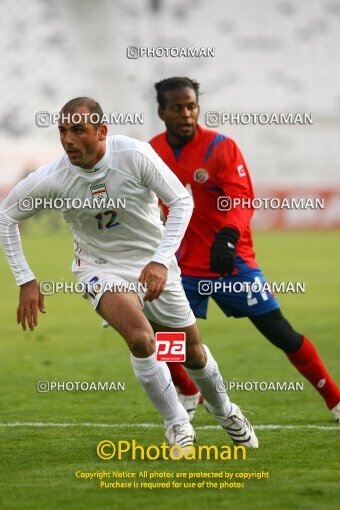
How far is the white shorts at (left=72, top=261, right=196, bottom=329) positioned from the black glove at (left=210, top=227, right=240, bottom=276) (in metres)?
0.63

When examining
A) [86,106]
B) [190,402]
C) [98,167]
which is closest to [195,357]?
[98,167]

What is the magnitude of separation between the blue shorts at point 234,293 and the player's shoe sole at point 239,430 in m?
1.33

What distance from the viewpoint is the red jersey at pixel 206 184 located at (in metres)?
7.69

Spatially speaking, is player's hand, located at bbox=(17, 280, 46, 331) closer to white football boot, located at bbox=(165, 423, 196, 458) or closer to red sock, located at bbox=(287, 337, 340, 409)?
white football boot, located at bbox=(165, 423, 196, 458)

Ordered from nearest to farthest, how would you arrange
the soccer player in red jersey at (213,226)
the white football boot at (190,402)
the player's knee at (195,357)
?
the player's knee at (195,357), the soccer player in red jersey at (213,226), the white football boot at (190,402)

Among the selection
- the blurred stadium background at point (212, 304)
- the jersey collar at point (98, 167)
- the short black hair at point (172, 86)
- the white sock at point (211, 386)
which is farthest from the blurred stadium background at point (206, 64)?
the jersey collar at point (98, 167)

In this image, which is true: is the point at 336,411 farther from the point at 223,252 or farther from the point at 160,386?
the point at 160,386

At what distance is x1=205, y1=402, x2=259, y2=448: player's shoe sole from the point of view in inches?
255

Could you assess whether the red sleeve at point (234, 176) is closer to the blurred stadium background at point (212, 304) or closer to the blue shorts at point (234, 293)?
the blue shorts at point (234, 293)

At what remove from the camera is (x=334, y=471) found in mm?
5586

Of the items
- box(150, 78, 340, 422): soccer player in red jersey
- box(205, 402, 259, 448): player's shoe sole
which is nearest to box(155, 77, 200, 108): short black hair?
box(150, 78, 340, 422): soccer player in red jersey

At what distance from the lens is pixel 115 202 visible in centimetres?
629

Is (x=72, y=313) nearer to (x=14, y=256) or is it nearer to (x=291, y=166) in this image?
(x=14, y=256)

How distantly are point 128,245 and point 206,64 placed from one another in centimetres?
4916
